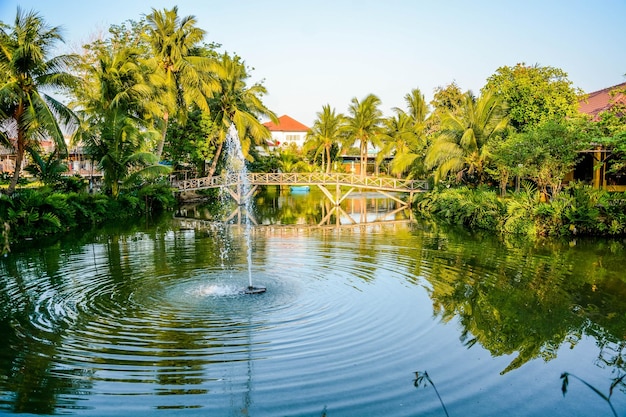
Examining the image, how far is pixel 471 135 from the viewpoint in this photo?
25141 millimetres

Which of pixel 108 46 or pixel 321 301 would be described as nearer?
pixel 321 301

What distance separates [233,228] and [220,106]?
1590cm

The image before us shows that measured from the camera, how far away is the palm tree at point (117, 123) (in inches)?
961

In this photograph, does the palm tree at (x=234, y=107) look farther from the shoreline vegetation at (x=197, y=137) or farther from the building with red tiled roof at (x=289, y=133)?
the building with red tiled roof at (x=289, y=133)

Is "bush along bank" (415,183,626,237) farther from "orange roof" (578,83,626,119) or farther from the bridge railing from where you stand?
the bridge railing

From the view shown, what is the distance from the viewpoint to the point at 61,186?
2466 centimetres

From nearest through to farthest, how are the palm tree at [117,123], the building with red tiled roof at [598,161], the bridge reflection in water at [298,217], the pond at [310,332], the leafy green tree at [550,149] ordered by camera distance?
Result: 1. the pond at [310,332]
2. the leafy green tree at [550,149]
3. the building with red tiled roof at [598,161]
4. the bridge reflection in water at [298,217]
5. the palm tree at [117,123]

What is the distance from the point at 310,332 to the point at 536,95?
2203 centimetres

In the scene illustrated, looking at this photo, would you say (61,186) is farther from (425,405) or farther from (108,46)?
(425,405)

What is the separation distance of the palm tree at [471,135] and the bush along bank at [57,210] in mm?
16373

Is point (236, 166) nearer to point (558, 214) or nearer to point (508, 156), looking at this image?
point (508, 156)

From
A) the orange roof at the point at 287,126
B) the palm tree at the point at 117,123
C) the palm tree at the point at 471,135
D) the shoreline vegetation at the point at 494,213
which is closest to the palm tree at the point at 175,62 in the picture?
the palm tree at the point at 117,123

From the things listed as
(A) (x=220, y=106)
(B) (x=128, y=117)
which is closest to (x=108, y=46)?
(A) (x=220, y=106)

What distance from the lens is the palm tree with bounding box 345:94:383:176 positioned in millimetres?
45125
